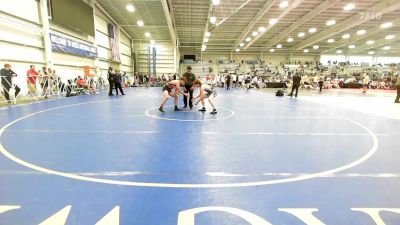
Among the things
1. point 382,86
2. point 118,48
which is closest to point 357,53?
point 382,86

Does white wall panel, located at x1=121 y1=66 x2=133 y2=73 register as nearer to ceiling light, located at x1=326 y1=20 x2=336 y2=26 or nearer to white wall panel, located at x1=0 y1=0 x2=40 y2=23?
white wall panel, located at x1=0 y1=0 x2=40 y2=23

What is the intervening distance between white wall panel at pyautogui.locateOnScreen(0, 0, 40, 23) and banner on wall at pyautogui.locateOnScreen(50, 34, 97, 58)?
1.43m

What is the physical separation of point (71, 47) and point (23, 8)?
4.05 meters

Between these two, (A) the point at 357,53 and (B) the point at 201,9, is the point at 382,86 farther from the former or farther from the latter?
(B) the point at 201,9

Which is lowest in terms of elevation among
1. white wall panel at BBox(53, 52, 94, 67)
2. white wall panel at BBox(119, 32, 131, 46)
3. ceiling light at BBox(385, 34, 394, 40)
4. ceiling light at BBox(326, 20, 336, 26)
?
white wall panel at BBox(53, 52, 94, 67)

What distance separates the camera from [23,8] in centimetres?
1346

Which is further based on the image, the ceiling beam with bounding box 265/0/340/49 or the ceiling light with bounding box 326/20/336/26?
the ceiling light with bounding box 326/20/336/26

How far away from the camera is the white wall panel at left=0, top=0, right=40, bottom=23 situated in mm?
12258

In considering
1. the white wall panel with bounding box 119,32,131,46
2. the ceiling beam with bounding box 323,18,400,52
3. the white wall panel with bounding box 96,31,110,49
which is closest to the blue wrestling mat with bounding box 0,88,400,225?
the white wall panel with bounding box 96,31,110,49

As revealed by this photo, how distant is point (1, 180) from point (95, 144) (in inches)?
70.8

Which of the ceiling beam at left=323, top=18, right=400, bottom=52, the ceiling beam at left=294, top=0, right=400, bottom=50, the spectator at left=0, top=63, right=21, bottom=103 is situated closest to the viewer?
the spectator at left=0, top=63, right=21, bottom=103

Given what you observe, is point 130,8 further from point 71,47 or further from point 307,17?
point 307,17

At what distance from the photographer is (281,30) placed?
3061 cm

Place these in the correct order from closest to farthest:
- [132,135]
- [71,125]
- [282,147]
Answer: [282,147] < [132,135] < [71,125]
